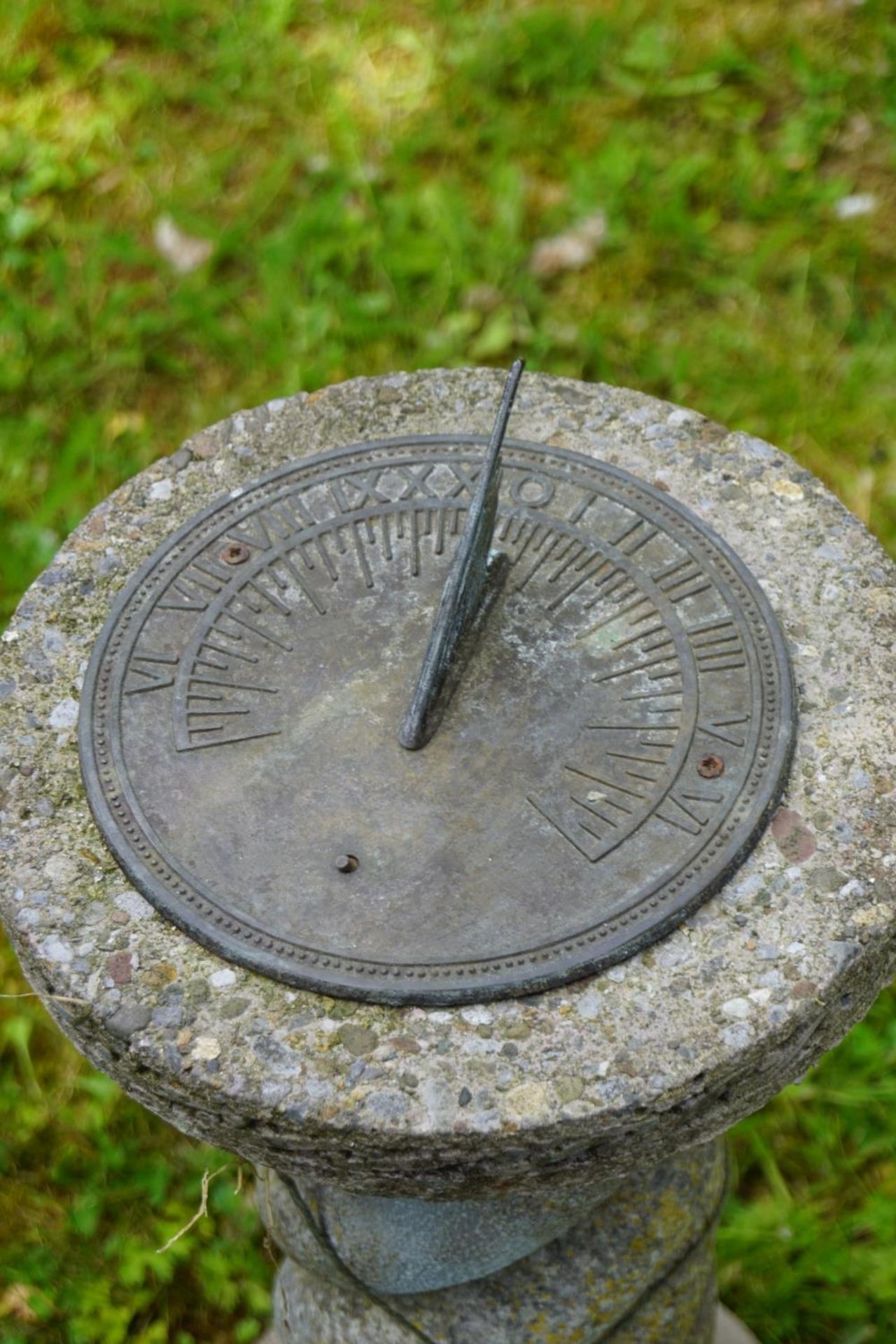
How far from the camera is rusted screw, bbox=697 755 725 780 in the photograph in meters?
2.05

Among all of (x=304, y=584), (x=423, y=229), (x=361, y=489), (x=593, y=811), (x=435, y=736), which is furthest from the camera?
(x=423, y=229)

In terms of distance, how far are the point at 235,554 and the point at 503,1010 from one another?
882mm

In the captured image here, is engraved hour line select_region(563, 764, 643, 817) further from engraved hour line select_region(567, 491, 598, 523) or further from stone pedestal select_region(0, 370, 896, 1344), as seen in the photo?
engraved hour line select_region(567, 491, 598, 523)

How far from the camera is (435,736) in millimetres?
2129

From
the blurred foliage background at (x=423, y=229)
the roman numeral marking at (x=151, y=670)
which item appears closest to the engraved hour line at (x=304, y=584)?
the roman numeral marking at (x=151, y=670)

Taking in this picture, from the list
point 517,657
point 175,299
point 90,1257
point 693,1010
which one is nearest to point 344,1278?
point 90,1257

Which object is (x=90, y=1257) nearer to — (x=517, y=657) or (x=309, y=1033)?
(x=309, y=1033)

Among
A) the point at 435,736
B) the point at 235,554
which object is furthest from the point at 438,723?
the point at 235,554

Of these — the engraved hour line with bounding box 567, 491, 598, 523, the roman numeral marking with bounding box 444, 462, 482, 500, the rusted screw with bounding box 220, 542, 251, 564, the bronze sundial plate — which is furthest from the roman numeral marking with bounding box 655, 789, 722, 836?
the rusted screw with bounding box 220, 542, 251, 564

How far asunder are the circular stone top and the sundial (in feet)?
0.18

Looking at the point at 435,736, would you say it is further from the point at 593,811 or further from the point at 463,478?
the point at 463,478

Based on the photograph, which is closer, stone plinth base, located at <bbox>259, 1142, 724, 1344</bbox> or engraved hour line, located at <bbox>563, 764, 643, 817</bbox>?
engraved hour line, located at <bbox>563, 764, 643, 817</bbox>

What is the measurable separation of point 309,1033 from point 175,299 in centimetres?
281

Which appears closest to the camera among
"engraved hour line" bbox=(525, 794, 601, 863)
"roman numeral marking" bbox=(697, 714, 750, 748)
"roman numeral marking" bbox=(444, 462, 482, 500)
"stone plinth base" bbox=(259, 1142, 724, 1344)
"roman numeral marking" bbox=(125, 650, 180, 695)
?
"engraved hour line" bbox=(525, 794, 601, 863)
